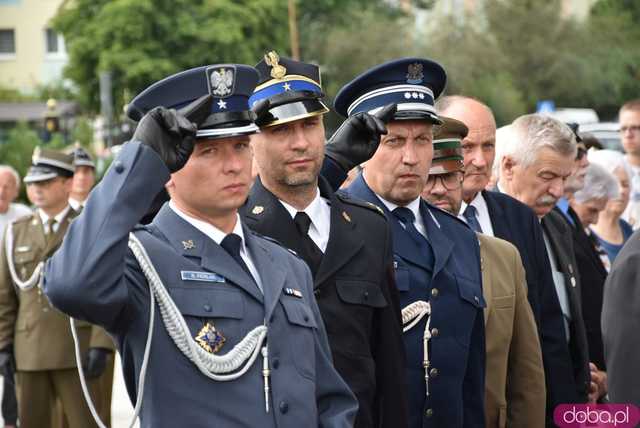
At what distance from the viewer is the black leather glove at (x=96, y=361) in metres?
9.35

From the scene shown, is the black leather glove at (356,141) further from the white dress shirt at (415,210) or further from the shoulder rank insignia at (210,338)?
the shoulder rank insignia at (210,338)

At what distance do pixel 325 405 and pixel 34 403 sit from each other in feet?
20.6

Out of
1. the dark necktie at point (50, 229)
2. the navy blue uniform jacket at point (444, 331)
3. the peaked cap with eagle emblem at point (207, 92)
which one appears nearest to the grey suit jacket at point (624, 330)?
the navy blue uniform jacket at point (444, 331)

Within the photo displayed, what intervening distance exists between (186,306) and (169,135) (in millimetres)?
473

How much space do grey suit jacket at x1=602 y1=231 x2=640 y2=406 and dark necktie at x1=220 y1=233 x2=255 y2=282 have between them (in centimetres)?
120

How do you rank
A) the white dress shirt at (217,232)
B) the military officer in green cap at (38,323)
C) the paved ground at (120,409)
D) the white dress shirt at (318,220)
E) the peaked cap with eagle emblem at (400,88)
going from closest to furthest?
the white dress shirt at (217,232)
the white dress shirt at (318,220)
the peaked cap with eagle emblem at (400,88)
the military officer in green cap at (38,323)
the paved ground at (120,409)

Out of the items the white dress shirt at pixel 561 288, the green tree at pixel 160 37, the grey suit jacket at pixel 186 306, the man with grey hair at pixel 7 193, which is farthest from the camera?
the green tree at pixel 160 37

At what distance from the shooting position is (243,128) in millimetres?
3764

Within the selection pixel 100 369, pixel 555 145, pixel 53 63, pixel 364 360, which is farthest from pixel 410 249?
pixel 53 63

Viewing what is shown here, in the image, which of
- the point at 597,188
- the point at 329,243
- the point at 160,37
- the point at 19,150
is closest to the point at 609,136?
the point at 19,150

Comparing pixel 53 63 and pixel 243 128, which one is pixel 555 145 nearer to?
pixel 243 128

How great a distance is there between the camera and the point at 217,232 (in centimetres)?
377

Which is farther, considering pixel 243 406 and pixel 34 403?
pixel 34 403

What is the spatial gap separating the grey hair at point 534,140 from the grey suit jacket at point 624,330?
2.24 metres
